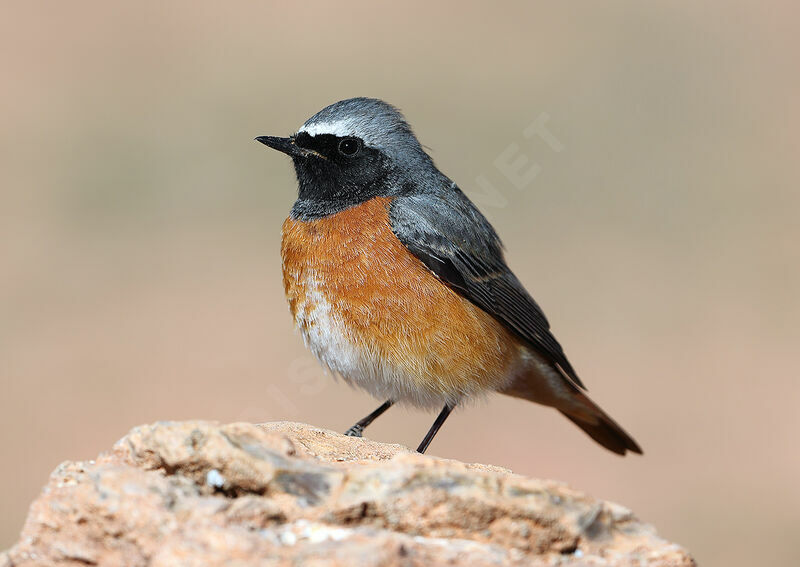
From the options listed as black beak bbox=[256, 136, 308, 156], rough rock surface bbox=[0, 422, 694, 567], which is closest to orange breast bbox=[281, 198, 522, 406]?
black beak bbox=[256, 136, 308, 156]

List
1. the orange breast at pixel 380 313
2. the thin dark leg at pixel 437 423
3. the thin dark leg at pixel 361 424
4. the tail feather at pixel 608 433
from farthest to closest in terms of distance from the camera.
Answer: the tail feather at pixel 608 433 < the thin dark leg at pixel 437 423 < the thin dark leg at pixel 361 424 < the orange breast at pixel 380 313

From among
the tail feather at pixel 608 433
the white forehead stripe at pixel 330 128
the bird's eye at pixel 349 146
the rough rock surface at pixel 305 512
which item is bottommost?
the rough rock surface at pixel 305 512

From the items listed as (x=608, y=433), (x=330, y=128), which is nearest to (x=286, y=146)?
(x=330, y=128)

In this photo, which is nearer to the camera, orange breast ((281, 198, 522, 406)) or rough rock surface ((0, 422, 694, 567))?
rough rock surface ((0, 422, 694, 567))

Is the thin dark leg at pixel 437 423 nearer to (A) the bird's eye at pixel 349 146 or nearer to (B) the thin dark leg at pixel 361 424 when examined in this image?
(B) the thin dark leg at pixel 361 424

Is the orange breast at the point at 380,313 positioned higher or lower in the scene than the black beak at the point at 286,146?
lower

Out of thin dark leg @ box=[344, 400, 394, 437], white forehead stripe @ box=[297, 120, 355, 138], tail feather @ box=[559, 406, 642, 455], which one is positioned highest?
white forehead stripe @ box=[297, 120, 355, 138]

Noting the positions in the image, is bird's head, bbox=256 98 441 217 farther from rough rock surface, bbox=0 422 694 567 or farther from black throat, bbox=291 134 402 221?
rough rock surface, bbox=0 422 694 567

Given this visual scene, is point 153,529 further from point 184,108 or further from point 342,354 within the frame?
point 184,108

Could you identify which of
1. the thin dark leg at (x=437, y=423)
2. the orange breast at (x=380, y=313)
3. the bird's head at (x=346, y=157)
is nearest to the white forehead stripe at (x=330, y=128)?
the bird's head at (x=346, y=157)
